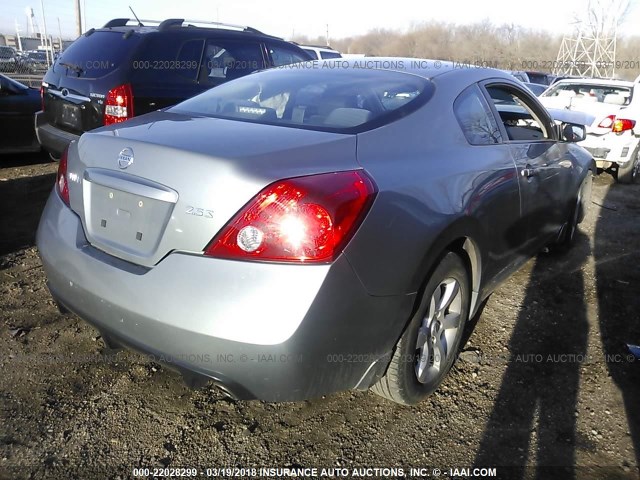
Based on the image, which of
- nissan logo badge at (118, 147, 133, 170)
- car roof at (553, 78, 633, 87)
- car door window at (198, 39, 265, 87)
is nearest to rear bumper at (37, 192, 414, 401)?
nissan logo badge at (118, 147, 133, 170)

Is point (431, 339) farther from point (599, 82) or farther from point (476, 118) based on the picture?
point (599, 82)

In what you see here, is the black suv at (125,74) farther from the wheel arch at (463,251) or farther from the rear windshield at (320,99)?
the wheel arch at (463,251)

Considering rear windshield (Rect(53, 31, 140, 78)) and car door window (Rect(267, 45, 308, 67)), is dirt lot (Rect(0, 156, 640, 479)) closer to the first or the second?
rear windshield (Rect(53, 31, 140, 78))

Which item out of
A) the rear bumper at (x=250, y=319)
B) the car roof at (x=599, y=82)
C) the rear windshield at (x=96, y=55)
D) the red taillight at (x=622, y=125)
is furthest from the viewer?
the car roof at (x=599, y=82)

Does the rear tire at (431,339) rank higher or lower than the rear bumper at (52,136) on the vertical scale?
higher

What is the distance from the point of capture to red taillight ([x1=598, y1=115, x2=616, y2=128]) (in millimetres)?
7686

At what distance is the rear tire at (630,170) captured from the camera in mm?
7719

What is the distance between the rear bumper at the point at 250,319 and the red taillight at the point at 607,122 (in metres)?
6.89

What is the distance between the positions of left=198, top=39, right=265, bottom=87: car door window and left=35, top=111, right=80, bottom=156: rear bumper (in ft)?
4.66

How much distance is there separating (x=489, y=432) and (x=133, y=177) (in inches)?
73.2

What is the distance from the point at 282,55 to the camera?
6.97 metres

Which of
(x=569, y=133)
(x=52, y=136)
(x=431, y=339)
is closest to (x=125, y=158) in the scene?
(x=431, y=339)

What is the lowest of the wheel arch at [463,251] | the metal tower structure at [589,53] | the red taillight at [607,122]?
the metal tower structure at [589,53]

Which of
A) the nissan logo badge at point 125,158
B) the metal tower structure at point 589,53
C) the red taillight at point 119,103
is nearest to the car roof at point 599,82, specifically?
the red taillight at point 119,103
